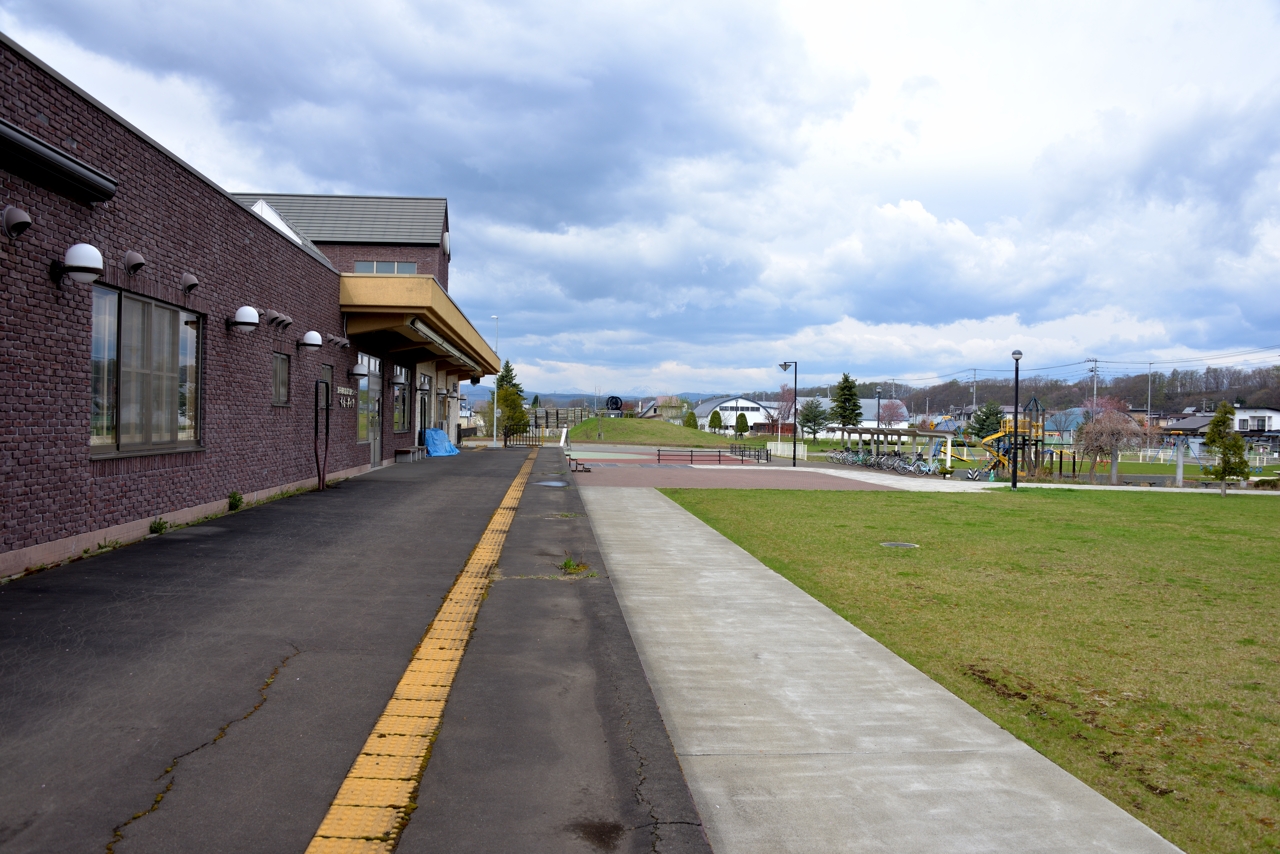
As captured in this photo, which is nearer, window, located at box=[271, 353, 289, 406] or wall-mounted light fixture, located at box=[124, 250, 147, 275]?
wall-mounted light fixture, located at box=[124, 250, 147, 275]

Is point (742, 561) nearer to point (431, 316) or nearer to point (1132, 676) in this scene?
point (1132, 676)

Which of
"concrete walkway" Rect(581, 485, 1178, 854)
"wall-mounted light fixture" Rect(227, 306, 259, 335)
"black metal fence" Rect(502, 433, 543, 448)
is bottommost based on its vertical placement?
"black metal fence" Rect(502, 433, 543, 448)

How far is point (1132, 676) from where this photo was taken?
19.3 feet

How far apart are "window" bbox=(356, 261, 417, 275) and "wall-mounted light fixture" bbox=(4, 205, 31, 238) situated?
2393cm

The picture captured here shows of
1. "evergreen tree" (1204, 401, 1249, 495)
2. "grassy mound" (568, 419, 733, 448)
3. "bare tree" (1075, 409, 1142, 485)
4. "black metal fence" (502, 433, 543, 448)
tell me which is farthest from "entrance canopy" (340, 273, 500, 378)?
"grassy mound" (568, 419, 733, 448)

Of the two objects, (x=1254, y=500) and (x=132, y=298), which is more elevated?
(x=132, y=298)

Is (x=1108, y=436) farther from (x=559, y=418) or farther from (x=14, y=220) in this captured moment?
(x=559, y=418)

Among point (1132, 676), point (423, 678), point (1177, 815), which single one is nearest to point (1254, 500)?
point (1132, 676)

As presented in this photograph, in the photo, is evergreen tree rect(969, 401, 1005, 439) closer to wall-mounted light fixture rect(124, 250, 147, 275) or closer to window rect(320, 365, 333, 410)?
window rect(320, 365, 333, 410)

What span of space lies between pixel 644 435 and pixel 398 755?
72.1 meters

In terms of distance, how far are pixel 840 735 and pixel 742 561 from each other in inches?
235

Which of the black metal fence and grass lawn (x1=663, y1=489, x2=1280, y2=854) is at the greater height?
grass lawn (x1=663, y1=489, x2=1280, y2=854)

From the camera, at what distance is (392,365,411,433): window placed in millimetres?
27234

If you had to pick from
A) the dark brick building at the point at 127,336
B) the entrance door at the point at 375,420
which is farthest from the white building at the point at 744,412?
the dark brick building at the point at 127,336
